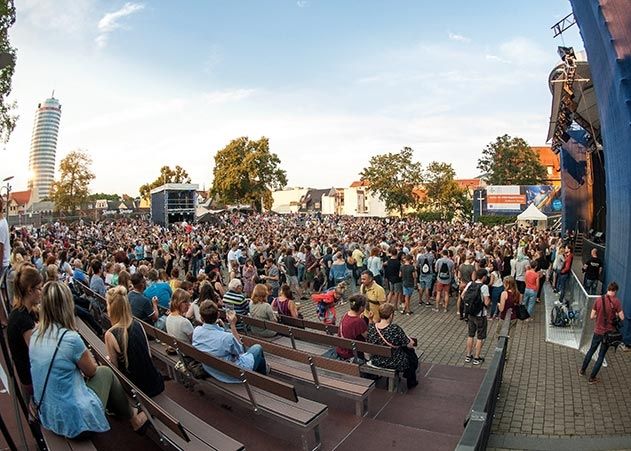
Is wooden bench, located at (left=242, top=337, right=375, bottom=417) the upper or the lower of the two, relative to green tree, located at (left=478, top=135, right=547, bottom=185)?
lower

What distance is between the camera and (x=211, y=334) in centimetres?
444

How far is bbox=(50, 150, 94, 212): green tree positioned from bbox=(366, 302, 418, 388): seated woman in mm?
48405

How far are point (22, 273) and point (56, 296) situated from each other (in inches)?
39.6

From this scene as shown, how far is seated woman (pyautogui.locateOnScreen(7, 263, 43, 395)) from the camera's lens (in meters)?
3.27

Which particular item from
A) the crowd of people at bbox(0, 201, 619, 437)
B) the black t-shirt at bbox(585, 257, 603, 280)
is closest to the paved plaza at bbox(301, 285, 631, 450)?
the crowd of people at bbox(0, 201, 619, 437)

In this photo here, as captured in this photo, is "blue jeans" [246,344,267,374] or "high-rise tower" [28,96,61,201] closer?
"blue jeans" [246,344,267,374]

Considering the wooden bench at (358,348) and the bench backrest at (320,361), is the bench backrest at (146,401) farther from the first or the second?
the wooden bench at (358,348)

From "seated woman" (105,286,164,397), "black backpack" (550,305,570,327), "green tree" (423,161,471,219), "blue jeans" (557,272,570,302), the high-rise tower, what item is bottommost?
"black backpack" (550,305,570,327)

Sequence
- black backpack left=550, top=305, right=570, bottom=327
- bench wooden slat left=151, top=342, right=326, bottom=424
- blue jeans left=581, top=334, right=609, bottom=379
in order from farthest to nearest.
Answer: black backpack left=550, top=305, right=570, bottom=327 → blue jeans left=581, top=334, right=609, bottom=379 → bench wooden slat left=151, top=342, right=326, bottom=424

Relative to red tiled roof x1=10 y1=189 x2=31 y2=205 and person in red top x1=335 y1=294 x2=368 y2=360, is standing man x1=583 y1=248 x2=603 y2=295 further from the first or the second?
red tiled roof x1=10 y1=189 x2=31 y2=205

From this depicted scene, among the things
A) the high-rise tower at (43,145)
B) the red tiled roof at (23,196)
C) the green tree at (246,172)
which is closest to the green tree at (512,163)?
the green tree at (246,172)

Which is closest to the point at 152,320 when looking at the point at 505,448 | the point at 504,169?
the point at 505,448

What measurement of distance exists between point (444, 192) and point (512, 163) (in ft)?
33.7

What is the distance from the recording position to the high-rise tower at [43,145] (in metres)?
169
